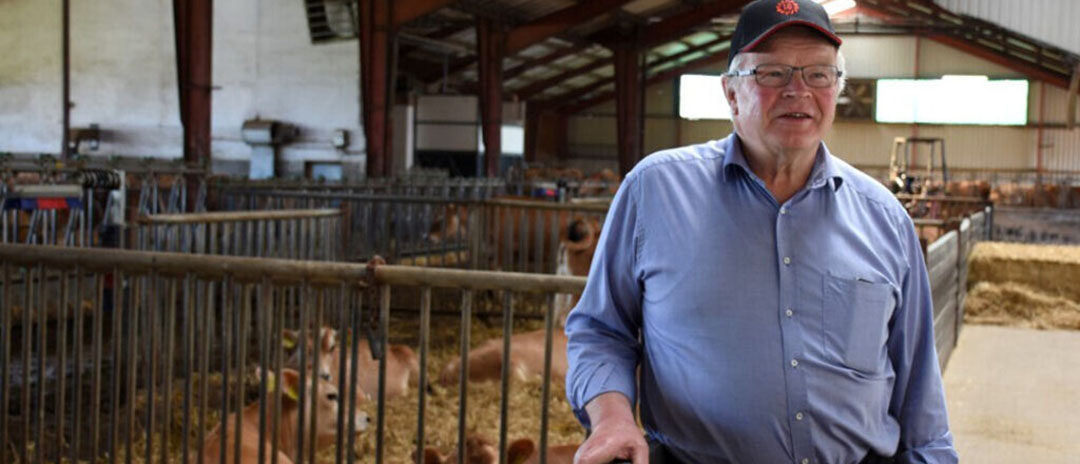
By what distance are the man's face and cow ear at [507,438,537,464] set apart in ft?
7.66

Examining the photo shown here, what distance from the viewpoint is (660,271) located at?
222 cm

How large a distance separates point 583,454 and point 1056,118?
4246 centimetres

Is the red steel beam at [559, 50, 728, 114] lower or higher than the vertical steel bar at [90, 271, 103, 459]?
higher

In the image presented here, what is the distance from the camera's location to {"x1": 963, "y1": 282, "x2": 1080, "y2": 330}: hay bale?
9711mm

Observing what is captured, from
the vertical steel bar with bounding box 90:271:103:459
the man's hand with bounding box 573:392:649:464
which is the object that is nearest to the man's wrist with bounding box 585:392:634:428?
the man's hand with bounding box 573:392:649:464

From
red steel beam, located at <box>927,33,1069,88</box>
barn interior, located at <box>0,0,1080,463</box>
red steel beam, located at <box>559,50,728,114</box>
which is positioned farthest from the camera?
red steel beam, located at <box>559,50,728,114</box>

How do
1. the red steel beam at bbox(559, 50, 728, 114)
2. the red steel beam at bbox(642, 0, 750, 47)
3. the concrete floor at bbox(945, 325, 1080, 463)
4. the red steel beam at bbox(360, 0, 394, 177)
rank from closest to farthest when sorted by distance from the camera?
1. the concrete floor at bbox(945, 325, 1080, 463)
2. the red steel beam at bbox(360, 0, 394, 177)
3. the red steel beam at bbox(642, 0, 750, 47)
4. the red steel beam at bbox(559, 50, 728, 114)

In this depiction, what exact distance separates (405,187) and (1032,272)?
30.8 ft

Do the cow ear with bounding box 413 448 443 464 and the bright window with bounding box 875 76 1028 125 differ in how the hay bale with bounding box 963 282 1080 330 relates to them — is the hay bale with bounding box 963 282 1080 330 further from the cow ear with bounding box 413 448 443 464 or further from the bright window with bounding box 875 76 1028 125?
the bright window with bounding box 875 76 1028 125

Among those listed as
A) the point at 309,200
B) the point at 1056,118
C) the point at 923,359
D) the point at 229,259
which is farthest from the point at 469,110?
the point at 923,359

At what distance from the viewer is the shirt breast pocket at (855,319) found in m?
2.18

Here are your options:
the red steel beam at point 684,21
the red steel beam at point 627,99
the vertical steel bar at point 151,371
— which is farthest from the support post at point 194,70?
the red steel beam at point 627,99

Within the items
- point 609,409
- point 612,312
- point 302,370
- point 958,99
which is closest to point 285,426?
point 302,370

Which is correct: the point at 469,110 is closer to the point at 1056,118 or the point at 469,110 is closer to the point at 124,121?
the point at 124,121
